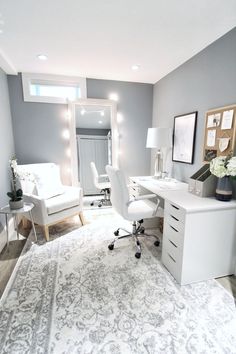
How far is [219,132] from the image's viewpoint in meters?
2.04

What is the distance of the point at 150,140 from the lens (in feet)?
9.11

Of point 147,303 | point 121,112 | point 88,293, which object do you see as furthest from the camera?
point 121,112

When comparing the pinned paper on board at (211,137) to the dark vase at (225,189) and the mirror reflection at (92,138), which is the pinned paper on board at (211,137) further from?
the mirror reflection at (92,138)

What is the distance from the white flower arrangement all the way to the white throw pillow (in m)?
2.14

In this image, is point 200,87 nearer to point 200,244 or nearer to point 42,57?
point 200,244

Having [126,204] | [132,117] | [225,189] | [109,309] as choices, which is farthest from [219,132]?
[109,309]

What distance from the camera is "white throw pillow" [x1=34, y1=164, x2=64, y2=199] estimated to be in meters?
2.73

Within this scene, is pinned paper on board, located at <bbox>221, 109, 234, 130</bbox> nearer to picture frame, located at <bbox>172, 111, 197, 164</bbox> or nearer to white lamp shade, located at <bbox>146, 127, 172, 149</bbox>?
picture frame, located at <bbox>172, 111, 197, 164</bbox>

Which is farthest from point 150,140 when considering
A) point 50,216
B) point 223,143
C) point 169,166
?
point 50,216

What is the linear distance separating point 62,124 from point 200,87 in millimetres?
2237

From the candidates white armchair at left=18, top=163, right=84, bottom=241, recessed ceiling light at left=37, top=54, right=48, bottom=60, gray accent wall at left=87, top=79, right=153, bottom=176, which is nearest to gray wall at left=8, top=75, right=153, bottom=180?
gray accent wall at left=87, top=79, right=153, bottom=176

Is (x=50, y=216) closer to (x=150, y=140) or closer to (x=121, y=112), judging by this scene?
(x=150, y=140)

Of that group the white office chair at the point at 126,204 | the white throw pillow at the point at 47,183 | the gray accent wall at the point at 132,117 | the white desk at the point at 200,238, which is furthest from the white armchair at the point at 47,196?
the white desk at the point at 200,238

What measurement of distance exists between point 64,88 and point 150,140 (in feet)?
5.82
